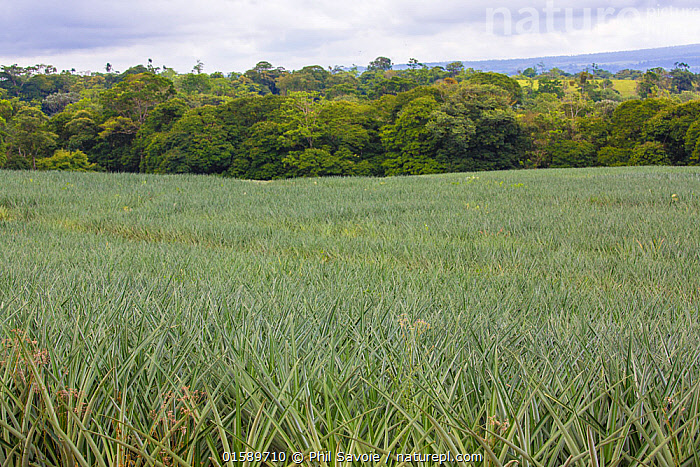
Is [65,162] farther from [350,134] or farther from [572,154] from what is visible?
[572,154]

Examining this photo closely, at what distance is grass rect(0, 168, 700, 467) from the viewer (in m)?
0.95

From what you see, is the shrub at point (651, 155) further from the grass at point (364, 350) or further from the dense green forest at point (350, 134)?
the grass at point (364, 350)

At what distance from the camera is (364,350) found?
4.46ft

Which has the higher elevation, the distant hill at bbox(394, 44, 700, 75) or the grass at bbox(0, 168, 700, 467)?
the distant hill at bbox(394, 44, 700, 75)

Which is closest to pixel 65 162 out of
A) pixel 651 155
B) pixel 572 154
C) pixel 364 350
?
pixel 572 154

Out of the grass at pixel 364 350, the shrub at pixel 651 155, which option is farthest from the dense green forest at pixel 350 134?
the grass at pixel 364 350

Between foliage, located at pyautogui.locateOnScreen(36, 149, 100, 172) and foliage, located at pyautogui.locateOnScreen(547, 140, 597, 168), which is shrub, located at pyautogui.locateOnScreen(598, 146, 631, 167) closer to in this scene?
foliage, located at pyautogui.locateOnScreen(547, 140, 597, 168)

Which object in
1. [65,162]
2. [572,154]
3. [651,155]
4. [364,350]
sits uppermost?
[65,162]

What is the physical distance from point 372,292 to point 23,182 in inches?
406

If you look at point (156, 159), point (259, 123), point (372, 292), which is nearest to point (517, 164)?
point (259, 123)

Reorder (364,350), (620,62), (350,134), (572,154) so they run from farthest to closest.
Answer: (620,62)
(350,134)
(572,154)
(364,350)

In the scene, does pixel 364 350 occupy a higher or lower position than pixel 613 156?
higher

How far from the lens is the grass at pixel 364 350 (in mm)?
951

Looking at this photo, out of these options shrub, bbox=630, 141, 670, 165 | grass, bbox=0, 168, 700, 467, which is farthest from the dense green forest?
grass, bbox=0, 168, 700, 467
